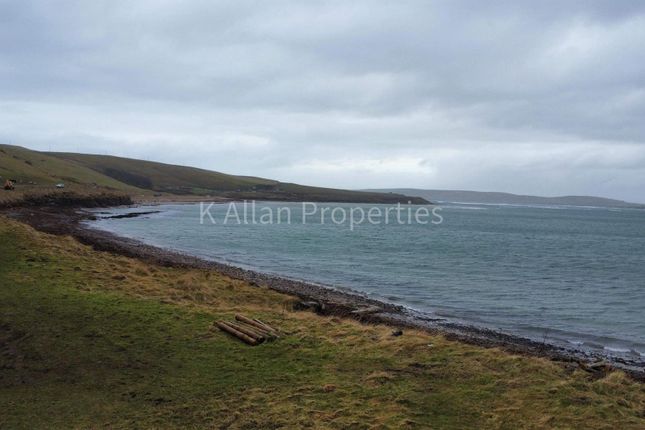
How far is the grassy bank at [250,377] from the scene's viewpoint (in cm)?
941

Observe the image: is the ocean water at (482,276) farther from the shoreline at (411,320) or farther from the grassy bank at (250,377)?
the grassy bank at (250,377)

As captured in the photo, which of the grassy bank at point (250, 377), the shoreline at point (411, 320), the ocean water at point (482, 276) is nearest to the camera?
the grassy bank at point (250, 377)

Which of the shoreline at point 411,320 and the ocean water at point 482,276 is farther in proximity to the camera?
the ocean water at point 482,276

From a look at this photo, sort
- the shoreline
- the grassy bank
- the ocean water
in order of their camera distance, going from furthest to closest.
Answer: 1. the ocean water
2. the shoreline
3. the grassy bank

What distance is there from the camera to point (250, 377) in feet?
36.4

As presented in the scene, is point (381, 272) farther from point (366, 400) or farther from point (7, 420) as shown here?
point (7, 420)

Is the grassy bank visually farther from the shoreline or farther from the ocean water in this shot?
the ocean water

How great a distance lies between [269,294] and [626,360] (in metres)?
12.7

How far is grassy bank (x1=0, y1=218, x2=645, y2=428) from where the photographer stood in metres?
9.41

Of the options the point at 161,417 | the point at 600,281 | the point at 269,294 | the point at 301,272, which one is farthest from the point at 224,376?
the point at 600,281

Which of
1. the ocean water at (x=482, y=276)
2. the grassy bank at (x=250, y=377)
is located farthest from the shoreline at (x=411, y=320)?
the grassy bank at (x=250, y=377)

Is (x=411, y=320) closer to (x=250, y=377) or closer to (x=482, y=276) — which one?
(x=250, y=377)

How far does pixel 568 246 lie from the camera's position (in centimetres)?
6444

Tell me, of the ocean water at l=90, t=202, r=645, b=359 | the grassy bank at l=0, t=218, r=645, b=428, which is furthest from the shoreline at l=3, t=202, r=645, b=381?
the grassy bank at l=0, t=218, r=645, b=428
